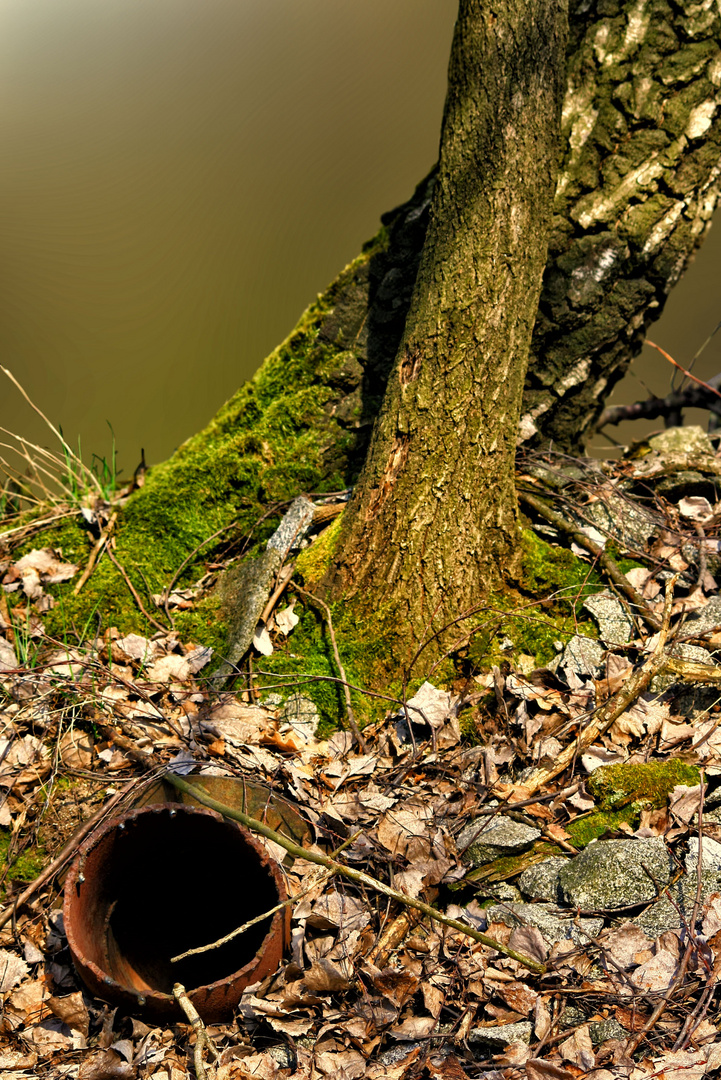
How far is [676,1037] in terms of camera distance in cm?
176

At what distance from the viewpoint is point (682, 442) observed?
4094 mm

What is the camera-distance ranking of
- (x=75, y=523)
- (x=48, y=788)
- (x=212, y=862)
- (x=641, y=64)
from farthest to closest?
(x=75, y=523) < (x=641, y=64) < (x=48, y=788) < (x=212, y=862)

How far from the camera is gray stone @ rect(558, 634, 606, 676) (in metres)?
2.85

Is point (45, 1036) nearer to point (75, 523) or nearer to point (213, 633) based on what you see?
point (213, 633)

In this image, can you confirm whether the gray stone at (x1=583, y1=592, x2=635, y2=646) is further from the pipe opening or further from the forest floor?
the pipe opening

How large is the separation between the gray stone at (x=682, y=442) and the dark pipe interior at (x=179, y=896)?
3.15 meters

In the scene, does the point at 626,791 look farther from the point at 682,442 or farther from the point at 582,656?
the point at 682,442

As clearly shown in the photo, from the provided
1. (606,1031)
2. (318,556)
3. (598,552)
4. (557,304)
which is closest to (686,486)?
(598,552)

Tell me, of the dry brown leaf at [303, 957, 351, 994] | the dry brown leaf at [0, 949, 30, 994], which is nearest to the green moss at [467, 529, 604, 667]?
the dry brown leaf at [303, 957, 351, 994]

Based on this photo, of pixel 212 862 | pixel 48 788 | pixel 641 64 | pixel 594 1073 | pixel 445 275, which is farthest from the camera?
pixel 641 64

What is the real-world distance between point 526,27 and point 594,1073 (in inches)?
140

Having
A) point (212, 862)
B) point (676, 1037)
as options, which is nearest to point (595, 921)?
point (676, 1037)

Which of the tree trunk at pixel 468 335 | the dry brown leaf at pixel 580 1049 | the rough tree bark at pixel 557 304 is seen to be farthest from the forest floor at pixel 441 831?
the rough tree bark at pixel 557 304

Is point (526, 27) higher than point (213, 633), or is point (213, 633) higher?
point (526, 27)
